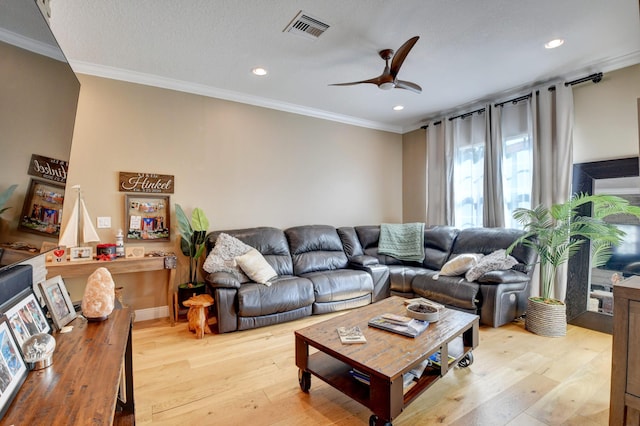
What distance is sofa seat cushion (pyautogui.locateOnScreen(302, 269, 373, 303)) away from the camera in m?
3.40

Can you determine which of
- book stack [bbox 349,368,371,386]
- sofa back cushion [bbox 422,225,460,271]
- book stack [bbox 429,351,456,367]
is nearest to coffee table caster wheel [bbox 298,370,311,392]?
book stack [bbox 349,368,371,386]

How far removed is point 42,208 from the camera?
3.98ft

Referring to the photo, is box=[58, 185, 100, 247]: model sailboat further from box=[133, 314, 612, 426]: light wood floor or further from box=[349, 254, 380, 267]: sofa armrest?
box=[349, 254, 380, 267]: sofa armrest

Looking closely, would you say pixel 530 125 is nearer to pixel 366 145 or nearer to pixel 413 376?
pixel 366 145

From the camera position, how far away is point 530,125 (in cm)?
364

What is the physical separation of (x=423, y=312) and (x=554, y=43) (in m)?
2.71

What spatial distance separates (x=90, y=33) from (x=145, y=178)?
1.39m

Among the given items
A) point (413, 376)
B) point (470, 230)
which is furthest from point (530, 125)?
point (413, 376)

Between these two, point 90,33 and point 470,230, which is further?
point 470,230

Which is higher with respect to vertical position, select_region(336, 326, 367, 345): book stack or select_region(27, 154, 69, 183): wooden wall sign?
select_region(27, 154, 69, 183): wooden wall sign

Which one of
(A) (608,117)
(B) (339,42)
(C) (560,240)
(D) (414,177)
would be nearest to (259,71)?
(B) (339,42)

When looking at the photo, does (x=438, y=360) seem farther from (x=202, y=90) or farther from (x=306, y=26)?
(x=202, y=90)

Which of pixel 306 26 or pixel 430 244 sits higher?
pixel 306 26

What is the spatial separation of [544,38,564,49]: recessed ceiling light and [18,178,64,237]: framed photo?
381 cm
